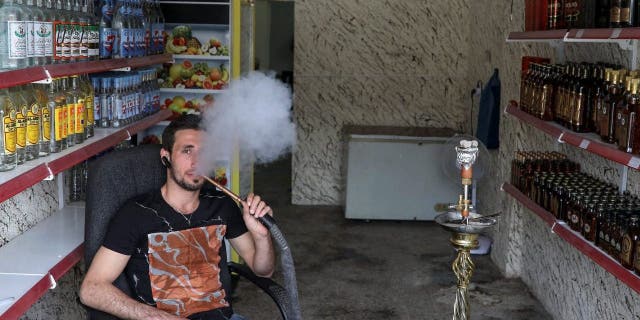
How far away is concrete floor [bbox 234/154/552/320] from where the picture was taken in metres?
4.82

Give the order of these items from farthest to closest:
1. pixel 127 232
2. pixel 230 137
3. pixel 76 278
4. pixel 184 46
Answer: pixel 184 46
pixel 76 278
pixel 230 137
pixel 127 232

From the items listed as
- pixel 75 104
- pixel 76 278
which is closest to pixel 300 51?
Result: pixel 76 278

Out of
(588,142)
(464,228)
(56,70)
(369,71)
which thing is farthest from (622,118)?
(369,71)

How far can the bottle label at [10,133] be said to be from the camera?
2.58m

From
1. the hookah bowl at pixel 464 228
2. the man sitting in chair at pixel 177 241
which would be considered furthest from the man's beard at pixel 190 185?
the hookah bowl at pixel 464 228

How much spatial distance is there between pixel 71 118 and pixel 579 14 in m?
2.37

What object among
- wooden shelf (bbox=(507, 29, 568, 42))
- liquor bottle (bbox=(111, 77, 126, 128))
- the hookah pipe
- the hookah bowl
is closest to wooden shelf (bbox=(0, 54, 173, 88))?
liquor bottle (bbox=(111, 77, 126, 128))

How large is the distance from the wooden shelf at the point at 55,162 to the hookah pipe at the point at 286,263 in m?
0.54

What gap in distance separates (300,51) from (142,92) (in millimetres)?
3403

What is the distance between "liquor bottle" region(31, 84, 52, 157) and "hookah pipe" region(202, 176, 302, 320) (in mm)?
610

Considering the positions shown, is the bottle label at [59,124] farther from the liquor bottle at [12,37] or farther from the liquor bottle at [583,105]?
the liquor bottle at [583,105]

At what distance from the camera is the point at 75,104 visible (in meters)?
3.25

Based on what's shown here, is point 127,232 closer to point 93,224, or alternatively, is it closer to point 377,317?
point 93,224

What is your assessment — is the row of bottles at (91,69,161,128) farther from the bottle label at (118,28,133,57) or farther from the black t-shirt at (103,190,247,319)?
the black t-shirt at (103,190,247,319)
